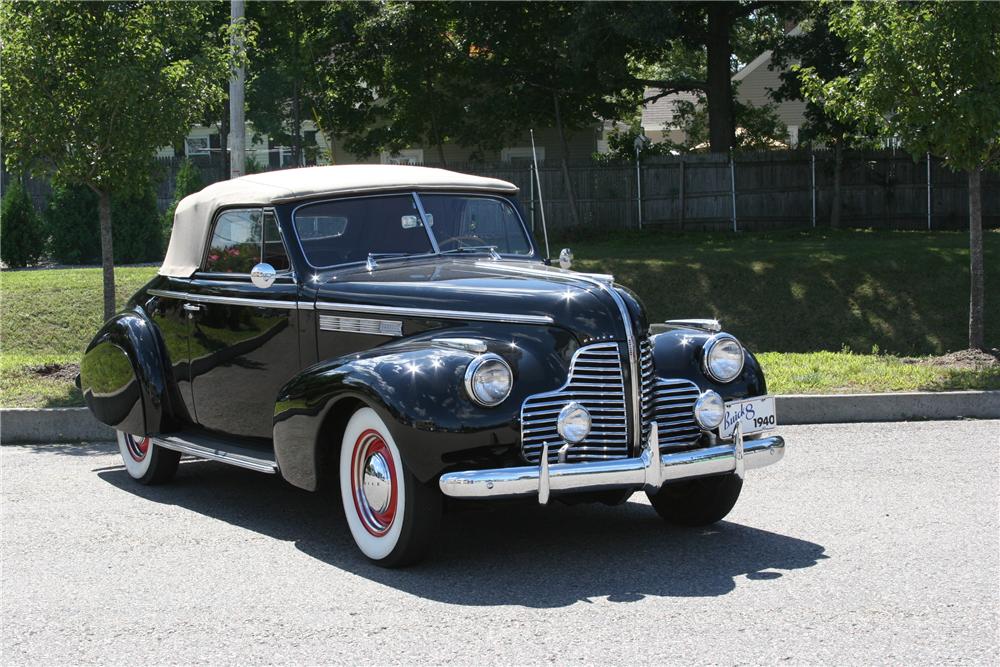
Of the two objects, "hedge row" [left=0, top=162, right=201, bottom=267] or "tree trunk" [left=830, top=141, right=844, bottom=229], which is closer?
"hedge row" [left=0, top=162, right=201, bottom=267]

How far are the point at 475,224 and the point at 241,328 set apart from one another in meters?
1.58

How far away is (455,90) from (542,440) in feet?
84.4

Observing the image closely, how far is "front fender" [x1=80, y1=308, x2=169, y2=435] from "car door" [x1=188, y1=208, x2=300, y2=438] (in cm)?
30

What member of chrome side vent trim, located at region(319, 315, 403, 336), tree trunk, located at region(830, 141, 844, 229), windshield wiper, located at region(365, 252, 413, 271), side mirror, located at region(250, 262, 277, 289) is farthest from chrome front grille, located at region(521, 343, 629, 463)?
tree trunk, located at region(830, 141, 844, 229)

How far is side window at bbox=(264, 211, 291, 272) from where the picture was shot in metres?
7.31

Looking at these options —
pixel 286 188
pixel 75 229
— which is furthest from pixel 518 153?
pixel 286 188

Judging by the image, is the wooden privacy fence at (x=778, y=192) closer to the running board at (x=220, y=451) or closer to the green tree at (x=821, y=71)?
the green tree at (x=821, y=71)

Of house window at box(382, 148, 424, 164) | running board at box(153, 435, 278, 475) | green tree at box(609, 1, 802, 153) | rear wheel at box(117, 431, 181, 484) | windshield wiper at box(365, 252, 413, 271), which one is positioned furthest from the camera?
house window at box(382, 148, 424, 164)

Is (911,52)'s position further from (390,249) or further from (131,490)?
(131,490)

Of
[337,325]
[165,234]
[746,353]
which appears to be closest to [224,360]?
[337,325]

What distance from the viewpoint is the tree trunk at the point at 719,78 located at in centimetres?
2749

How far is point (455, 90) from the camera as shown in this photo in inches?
1206

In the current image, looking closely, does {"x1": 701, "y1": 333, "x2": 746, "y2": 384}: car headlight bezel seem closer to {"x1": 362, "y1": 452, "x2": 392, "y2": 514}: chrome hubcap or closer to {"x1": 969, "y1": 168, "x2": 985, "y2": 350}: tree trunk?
{"x1": 362, "y1": 452, "x2": 392, "y2": 514}: chrome hubcap

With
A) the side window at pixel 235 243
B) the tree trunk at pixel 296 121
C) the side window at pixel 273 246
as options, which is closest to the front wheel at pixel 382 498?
the side window at pixel 273 246
